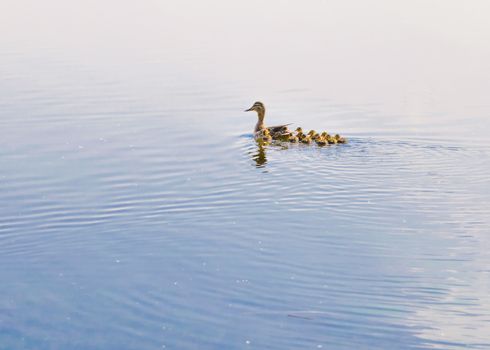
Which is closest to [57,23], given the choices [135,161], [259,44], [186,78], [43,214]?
[259,44]

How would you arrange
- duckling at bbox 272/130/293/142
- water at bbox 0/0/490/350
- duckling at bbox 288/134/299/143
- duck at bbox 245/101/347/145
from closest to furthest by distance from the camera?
water at bbox 0/0/490/350, duck at bbox 245/101/347/145, duckling at bbox 288/134/299/143, duckling at bbox 272/130/293/142

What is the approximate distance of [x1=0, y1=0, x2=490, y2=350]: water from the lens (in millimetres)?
9914

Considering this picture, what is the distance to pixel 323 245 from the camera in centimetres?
1227

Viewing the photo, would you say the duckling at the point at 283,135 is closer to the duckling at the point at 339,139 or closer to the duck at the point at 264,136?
the duck at the point at 264,136

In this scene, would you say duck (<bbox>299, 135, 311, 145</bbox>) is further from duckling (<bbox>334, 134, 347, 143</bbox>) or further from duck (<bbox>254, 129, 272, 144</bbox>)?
duck (<bbox>254, 129, 272, 144</bbox>)

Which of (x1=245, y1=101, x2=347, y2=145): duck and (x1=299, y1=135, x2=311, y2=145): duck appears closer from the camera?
(x1=245, y1=101, x2=347, y2=145): duck

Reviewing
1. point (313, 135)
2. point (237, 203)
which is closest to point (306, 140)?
point (313, 135)

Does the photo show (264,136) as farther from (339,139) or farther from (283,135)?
(339,139)

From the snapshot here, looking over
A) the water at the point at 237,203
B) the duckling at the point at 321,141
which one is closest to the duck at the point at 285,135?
the duckling at the point at 321,141

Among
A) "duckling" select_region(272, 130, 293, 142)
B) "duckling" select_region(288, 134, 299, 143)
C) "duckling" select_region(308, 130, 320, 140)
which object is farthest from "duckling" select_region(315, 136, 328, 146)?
"duckling" select_region(272, 130, 293, 142)

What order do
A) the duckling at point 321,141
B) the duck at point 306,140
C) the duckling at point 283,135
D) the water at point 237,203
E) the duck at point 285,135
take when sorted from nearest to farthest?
the water at point 237,203
the duckling at point 321,141
the duck at point 285,135
the duck at point 306,140
the duckling at point 283,135

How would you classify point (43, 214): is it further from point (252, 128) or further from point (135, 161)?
point (252, 128)

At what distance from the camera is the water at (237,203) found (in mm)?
9914

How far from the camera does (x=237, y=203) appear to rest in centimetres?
1418
